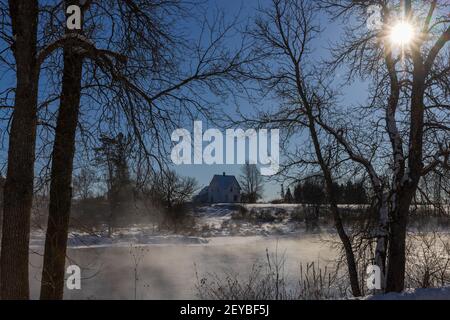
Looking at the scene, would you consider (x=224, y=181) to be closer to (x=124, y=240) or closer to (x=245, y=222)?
(x=245, y=222)

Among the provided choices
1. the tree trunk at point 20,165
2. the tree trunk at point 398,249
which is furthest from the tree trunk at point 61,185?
the tree trunk at point 398,249

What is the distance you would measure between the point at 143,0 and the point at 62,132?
85.8 inches

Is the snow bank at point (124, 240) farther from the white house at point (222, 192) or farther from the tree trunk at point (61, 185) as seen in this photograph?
the white house at point (222, 192)

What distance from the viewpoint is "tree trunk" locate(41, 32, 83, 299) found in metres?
6.73

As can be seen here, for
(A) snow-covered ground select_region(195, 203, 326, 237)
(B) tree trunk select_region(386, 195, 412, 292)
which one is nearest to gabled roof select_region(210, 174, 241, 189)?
(A) snow-covered ground select_region(195, 203, 326, 237)

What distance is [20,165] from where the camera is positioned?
547 centimetres

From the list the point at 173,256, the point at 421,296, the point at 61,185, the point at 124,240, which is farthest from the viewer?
the point at 124,240

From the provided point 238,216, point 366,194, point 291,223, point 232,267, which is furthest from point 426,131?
point 238,216

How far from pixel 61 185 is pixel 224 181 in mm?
58347

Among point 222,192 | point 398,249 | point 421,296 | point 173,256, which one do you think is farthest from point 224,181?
point 421,296

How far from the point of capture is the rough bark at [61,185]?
6.73 metres

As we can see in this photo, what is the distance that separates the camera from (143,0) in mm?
6871
